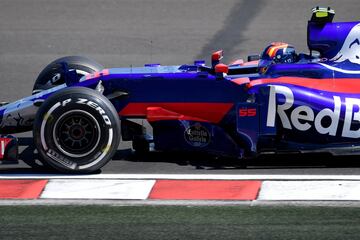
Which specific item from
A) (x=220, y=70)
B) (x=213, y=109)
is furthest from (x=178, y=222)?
(x=220, y=70)

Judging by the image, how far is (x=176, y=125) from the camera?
9.92 meters

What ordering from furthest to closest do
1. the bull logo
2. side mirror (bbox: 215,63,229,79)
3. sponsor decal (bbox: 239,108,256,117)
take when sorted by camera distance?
the bull logo < side mirror (bbox: 215,63,229,79) < sponsor decal (bbox: 239,108,256,117)

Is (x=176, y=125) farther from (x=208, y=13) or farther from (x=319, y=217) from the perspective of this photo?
(x=208, y=13)

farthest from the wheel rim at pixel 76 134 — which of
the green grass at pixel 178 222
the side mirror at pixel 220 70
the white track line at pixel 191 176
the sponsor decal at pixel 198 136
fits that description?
the side mirror at pixel 220 70

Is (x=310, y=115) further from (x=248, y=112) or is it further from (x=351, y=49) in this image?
(x=351, y=49)

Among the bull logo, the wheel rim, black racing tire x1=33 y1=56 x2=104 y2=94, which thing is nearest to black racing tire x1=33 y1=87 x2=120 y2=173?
the wheel rim

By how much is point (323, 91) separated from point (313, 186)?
107 cm

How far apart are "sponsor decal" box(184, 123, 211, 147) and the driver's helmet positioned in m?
1.04

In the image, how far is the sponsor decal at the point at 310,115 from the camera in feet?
31.4

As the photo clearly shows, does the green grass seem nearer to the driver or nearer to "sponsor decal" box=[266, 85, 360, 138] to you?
"sponsor decal" box=[266, 85, 360, 138]

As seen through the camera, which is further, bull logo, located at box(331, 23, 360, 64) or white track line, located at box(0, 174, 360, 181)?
bull logo, located at box(331, 23, 360, 64)

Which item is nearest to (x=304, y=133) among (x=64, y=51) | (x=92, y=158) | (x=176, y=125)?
(x=176, y=125)

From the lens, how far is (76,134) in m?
9.62

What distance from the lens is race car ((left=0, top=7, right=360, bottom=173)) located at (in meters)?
9.57
